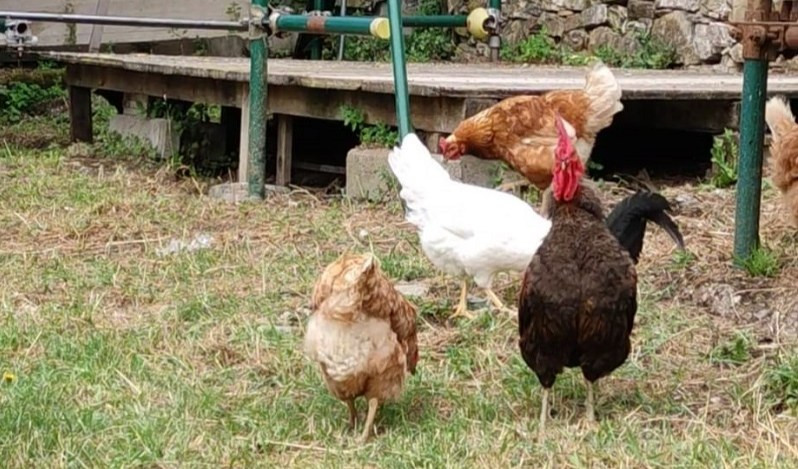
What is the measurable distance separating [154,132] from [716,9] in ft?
14.3

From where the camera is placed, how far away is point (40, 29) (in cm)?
1125

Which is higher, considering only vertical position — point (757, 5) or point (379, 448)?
point (757, 5)

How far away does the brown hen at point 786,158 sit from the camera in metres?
5.36

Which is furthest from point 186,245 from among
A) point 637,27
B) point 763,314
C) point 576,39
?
point 576,39

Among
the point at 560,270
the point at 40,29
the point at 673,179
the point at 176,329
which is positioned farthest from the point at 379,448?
the point at 40,29

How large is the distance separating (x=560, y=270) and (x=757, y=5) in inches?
71.0

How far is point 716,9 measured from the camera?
9.93 meters

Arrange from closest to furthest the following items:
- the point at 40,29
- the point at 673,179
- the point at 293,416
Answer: the point at 293,416, the point at 673,179, the point at 40,29

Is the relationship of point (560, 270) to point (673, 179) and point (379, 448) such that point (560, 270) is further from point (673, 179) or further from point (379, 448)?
point (673, 179)

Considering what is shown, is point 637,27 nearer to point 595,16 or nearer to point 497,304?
point 595,16

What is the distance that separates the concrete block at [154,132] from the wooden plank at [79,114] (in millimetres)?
311

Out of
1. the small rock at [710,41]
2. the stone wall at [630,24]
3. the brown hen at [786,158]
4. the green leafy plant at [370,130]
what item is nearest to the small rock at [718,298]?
the brown hen at [786,158]

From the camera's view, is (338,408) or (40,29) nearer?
(338,408)

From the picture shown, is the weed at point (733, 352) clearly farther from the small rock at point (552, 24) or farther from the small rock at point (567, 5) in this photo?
the small rock at point (552, 24)
